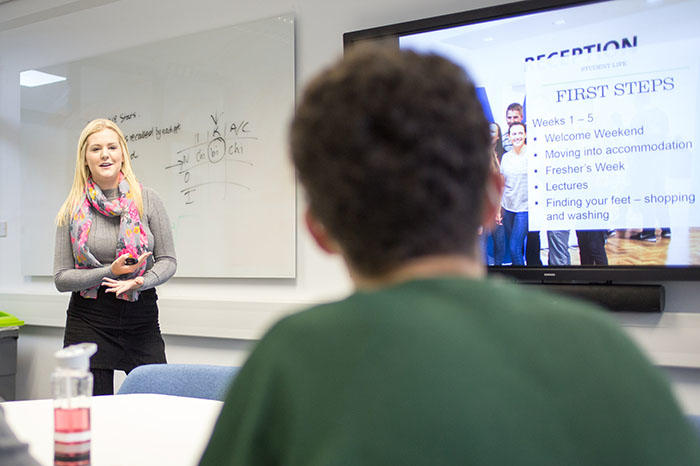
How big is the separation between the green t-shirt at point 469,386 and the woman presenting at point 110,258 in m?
2.49

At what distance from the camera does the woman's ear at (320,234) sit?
2.10 ft

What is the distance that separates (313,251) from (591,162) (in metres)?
1.51

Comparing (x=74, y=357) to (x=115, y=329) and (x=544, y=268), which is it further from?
(x=544, y=268)

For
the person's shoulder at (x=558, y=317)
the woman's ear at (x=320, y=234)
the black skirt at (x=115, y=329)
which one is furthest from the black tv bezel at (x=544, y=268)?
the person's shoulder at (x=558, y=317)

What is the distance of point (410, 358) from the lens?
0.52 metres

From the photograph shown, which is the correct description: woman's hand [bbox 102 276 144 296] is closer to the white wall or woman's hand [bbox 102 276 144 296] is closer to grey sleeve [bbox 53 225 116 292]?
grey sleeve [bbox 53 225 116 292]

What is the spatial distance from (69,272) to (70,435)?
7.12 feet

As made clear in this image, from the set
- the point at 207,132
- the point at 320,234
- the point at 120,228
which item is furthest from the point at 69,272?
the point at 320,234

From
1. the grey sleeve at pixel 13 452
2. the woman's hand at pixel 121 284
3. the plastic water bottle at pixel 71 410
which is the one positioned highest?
the woman's hand at pixel 121 284

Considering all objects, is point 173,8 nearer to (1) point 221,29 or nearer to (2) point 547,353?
(1) point 221,29

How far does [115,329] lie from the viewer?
293 cm

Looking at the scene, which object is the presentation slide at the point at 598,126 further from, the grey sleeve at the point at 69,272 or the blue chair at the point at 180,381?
the grey sleeve at the point at 69,272

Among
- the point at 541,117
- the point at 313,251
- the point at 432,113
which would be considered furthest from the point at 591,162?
the point at 432,113

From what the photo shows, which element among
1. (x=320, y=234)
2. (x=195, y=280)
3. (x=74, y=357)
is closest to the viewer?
(x=320, y=234)
